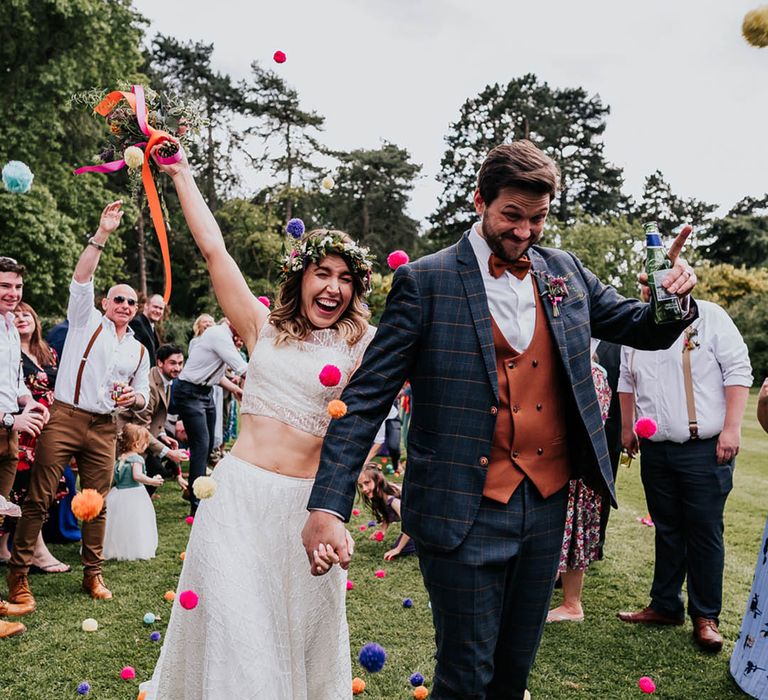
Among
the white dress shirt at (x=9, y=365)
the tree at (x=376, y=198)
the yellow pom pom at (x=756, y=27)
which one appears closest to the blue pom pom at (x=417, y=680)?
the white dress shirt at (x=9, y=365)

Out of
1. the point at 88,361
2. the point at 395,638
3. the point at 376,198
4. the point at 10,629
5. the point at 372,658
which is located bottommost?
the point at 10,629

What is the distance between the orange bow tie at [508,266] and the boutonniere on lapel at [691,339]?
2510mm

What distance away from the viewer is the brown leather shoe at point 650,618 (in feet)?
16.1

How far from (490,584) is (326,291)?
1.37 metres

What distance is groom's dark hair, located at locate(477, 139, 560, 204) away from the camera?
7.60 ft

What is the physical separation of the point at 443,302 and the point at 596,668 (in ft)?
9.58

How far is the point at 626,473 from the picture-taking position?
11.5 m

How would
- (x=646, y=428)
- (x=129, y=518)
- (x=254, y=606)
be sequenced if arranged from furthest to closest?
(x=129, y=518) < (x=646, y=428) < (x=254, y=606)

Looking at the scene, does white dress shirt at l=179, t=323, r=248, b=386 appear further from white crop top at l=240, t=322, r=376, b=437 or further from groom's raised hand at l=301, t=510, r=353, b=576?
groom's raised hand at l=301, t=510, r=353, b=576

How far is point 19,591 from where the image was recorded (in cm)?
503

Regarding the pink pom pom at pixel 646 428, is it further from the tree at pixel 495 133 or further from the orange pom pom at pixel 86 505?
the tree at pixel 495 133

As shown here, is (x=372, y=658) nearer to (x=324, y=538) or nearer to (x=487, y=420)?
(x=324, y=538)

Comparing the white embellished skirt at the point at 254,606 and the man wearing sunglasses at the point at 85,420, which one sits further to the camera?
the man wearing sunglasses at the point at 85,420

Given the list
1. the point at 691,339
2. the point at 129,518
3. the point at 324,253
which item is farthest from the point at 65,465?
the point at 691,339
